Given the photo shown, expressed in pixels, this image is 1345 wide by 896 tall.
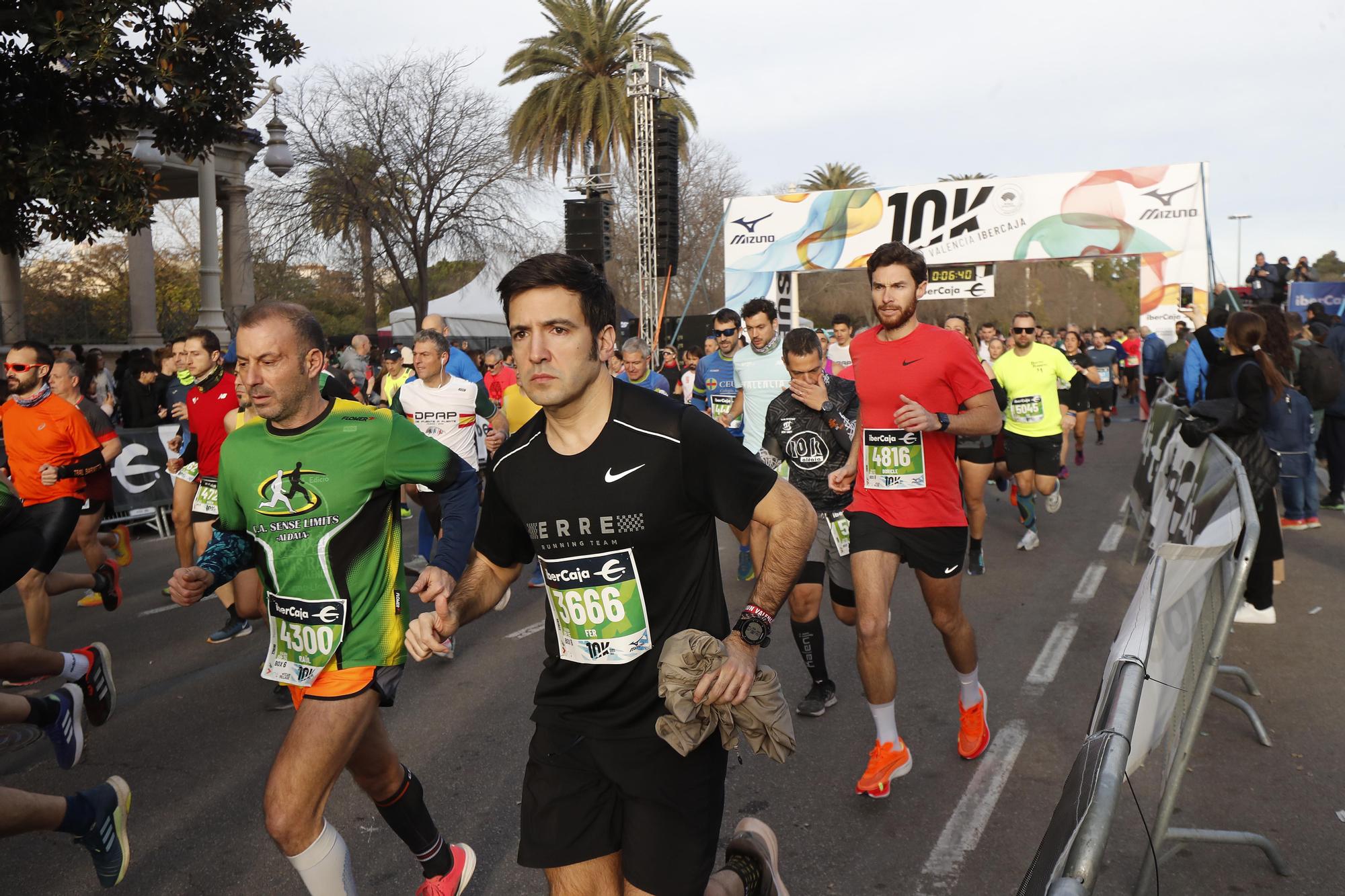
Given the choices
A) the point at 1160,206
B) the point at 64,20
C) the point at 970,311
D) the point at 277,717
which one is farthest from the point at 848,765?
the point at 970,311

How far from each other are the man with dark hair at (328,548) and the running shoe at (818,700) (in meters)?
2.44

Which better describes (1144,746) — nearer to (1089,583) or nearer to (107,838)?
(107,838)

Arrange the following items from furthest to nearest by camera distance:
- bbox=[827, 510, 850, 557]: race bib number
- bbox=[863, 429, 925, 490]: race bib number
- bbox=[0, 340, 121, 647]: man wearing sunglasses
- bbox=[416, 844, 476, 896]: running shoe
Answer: bbox=[0, 340, 121, 647]: man wearing sunglasses
bbox=[827, 510, 850, 557]: race bib number
bbox=[863, 429, 925, 490]: race bib number
bbox=[416, 844, 476, 896]: running shoe

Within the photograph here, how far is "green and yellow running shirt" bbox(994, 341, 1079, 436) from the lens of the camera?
33.7 ft

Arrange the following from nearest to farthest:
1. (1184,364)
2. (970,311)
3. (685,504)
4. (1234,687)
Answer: (685,504)
(1234,687)
(1184,364)
(970,311)

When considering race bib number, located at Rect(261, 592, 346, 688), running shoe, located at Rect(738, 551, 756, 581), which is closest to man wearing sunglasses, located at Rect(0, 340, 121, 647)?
race bib number, located at Rect(261, 592, 346, 688)

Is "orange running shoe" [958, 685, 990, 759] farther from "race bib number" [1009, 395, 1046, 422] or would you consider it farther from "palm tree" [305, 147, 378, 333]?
"palm tree" [305, 147, 378, 333]

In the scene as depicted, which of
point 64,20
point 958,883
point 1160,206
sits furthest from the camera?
point 1160,206

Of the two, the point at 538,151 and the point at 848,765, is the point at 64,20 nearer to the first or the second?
the point at 848,765

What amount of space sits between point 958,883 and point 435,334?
5.82 metres

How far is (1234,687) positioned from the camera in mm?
5887

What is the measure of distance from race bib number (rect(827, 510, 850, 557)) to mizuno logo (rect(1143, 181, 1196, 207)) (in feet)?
67.5

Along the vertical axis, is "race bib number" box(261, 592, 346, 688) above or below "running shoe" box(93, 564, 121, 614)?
above

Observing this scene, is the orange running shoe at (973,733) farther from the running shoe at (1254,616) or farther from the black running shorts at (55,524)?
the black running shorts at (55,524)
